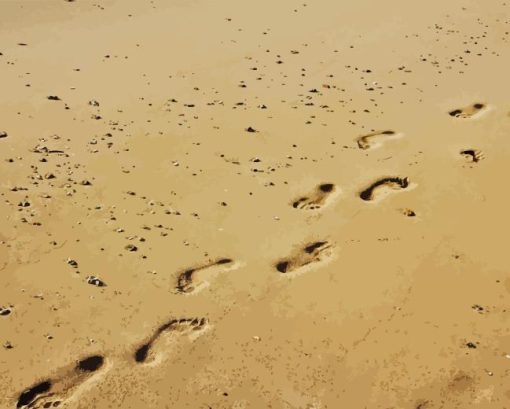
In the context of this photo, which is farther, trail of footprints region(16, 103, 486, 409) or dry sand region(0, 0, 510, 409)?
dry sand region(0, 0, 510, 409)

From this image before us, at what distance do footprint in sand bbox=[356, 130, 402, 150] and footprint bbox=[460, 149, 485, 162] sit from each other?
0.68 m

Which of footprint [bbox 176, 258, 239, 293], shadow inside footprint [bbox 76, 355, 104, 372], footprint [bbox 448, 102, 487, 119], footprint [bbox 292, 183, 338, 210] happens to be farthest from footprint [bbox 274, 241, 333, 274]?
footprint [bbox 448, 102, 487, 119]

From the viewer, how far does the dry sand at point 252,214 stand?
425 centimetres

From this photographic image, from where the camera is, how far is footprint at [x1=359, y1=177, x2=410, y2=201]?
19.2ft

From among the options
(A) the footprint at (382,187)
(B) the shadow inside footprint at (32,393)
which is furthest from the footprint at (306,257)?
(B) the shadow inside footprint at (32,393)

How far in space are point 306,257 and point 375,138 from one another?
2.05 m

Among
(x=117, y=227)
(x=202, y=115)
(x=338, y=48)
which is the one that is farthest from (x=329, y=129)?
(x=117, y=227)

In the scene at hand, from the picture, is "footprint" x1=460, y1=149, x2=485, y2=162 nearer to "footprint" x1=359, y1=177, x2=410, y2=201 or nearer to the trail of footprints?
the trail of footprints

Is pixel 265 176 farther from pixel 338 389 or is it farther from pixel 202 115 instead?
pixel 338 389

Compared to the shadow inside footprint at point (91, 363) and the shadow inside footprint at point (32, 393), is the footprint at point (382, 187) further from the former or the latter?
the shadow inside footprint at point (32, 393)

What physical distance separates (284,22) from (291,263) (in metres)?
5.03

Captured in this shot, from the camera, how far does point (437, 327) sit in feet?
15.0

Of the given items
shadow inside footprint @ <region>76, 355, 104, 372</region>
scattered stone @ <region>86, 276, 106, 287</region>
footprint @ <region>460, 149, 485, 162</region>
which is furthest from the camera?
footprint @ <region>460, 149, 485, 162</region>

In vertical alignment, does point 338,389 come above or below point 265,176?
below
